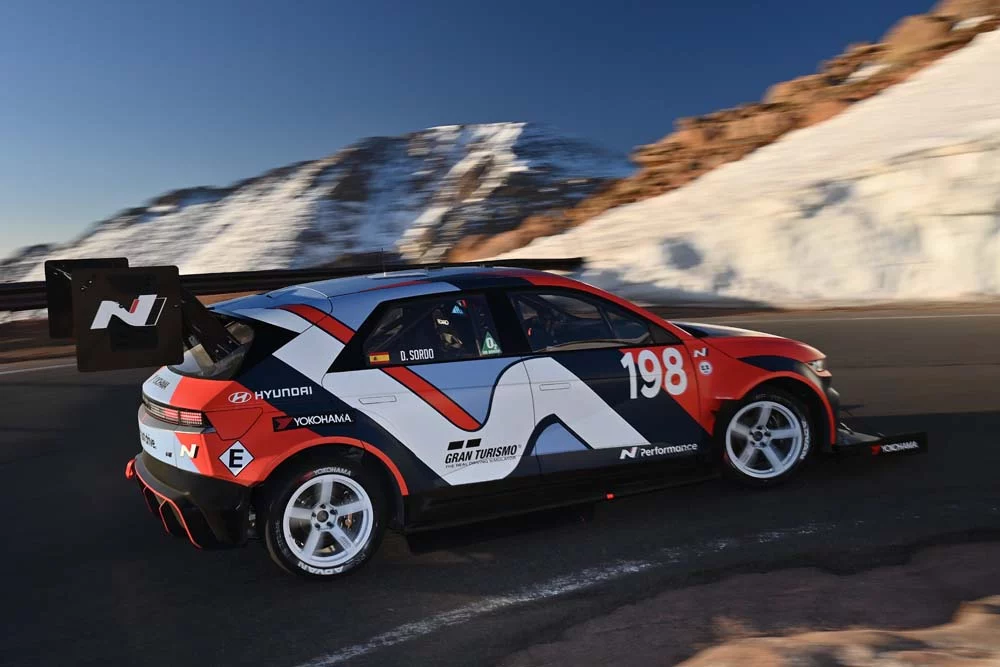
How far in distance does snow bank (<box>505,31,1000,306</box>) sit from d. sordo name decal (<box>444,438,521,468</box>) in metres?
12.6

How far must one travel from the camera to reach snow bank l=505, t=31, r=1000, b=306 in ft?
55.8

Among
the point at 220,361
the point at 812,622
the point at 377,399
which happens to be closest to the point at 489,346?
the point at 377,399

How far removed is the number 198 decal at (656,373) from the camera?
5164 mm

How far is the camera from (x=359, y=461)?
4598mm

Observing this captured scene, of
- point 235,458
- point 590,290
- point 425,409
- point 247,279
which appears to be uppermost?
point 247,279

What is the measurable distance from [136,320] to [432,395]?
1.51 m

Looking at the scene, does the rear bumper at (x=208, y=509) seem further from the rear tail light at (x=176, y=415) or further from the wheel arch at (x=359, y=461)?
the rear tail light at (x=176, y=415)

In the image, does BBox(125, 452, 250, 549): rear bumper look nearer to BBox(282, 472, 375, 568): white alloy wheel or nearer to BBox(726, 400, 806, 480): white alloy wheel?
BBox(282, 472, 375, 568): white alloy wheel

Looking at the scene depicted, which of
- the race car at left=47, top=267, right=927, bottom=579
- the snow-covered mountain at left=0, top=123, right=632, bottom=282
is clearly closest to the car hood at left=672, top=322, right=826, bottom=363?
the race car at left=47, top=267, right=927, bottom=579

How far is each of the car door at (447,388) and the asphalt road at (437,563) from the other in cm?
52

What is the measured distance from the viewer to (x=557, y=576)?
14.6 ft

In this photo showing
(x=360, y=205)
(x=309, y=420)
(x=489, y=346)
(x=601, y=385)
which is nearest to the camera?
(x=309, y=420)

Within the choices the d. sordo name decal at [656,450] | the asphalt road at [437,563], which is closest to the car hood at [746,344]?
the d. sordo name decal at [656,450]

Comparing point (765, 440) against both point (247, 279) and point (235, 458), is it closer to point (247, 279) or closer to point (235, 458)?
point (235, 458)
